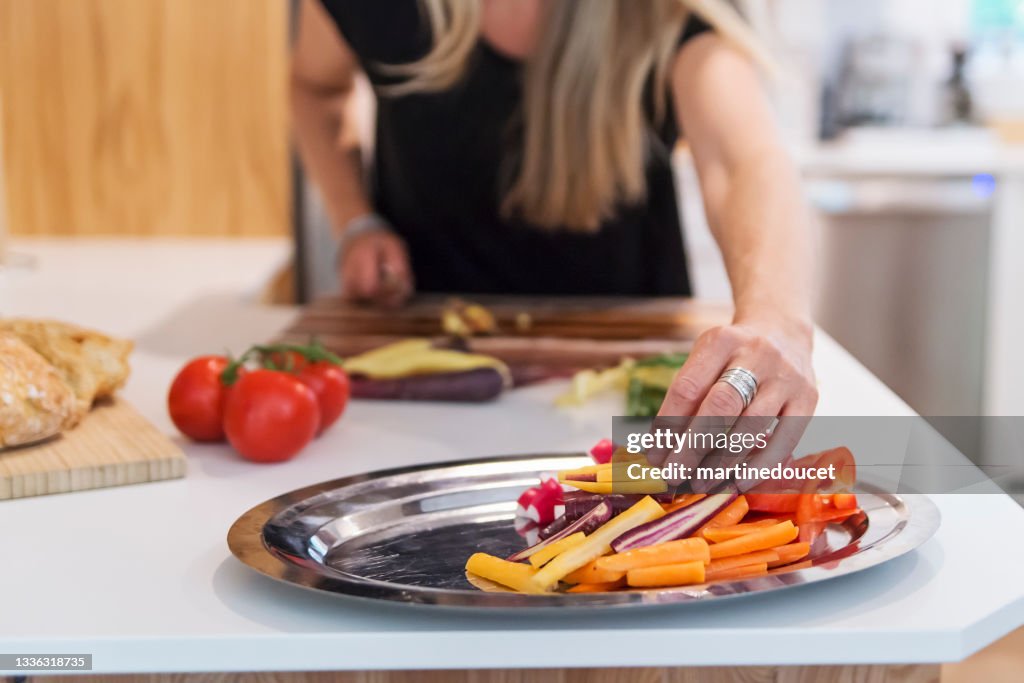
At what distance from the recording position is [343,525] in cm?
94

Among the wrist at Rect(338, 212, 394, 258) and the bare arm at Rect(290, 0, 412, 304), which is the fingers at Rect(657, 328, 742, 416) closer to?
the bare arm at Rect(290, 0, 412, 304)

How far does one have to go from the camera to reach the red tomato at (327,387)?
1.22 m

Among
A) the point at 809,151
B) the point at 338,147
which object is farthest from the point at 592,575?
the point at 809,151

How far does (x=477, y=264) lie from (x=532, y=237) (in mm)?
108

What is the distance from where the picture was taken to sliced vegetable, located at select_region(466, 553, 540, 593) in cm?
79

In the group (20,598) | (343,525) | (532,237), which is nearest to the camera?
(20,598)

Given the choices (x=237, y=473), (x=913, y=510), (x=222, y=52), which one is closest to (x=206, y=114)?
(x=222, y=52)

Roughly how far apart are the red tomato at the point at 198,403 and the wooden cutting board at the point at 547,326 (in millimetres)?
355

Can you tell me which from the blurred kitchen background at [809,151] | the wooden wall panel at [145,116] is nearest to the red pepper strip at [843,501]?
the blurred kitchen background at [809,151]

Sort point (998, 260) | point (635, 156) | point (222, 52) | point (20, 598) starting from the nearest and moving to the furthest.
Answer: point (20, 598) < point (635, 156) < point (222, 52) < point (998, 260)

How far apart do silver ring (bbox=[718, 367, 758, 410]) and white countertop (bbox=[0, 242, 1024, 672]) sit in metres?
0.16

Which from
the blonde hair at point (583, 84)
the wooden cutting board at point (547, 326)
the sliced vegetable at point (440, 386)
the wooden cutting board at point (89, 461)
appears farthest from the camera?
the blonde hair at point (583, 84)

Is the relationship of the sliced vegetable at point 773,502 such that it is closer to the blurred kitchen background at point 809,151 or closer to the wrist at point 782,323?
the wrist at point 782,323

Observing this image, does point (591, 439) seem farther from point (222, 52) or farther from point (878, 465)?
point (222, 52)
